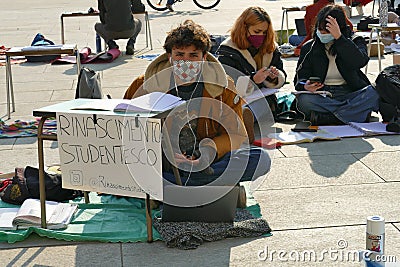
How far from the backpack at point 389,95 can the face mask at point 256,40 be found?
1081 mm

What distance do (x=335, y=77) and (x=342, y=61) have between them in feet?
0.59

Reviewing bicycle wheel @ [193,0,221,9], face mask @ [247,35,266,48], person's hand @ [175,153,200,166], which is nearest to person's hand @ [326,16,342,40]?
face mask @ [247,35,266,48]

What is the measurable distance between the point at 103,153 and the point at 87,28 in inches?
466

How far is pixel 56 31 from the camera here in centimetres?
1532

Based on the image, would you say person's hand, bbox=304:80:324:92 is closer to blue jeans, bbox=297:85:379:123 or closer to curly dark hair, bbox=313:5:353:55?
blue jeans, bbox=297:85:379:123

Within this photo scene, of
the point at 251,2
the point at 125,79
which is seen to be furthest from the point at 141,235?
the point at 251,2

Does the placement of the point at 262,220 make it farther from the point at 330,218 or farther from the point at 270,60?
the point at 270,60

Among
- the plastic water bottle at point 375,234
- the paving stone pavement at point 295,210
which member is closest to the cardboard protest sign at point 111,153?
the paving stone pavement at point 295,210

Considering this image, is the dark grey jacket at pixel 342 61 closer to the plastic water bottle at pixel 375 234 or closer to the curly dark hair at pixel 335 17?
the curly dark hair at pixel 335 17

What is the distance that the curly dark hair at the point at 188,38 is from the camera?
15.2 ft

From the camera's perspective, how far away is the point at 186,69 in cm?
464

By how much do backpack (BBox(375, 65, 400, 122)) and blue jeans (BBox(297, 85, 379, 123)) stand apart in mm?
78

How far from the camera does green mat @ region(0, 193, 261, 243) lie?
4355 millimetres

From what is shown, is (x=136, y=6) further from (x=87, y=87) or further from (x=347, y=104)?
(x=87, y=87)
